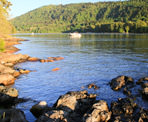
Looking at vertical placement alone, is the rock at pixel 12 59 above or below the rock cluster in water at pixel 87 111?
above

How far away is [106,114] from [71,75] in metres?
17.0

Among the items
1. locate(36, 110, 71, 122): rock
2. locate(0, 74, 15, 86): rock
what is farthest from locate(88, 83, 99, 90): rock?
locate(0, 74, 15, 86): rock

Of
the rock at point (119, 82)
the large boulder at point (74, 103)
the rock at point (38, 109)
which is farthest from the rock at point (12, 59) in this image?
the large boulder at point (74, 103)

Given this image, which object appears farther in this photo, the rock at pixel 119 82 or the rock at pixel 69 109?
the rock at pixel 119 82

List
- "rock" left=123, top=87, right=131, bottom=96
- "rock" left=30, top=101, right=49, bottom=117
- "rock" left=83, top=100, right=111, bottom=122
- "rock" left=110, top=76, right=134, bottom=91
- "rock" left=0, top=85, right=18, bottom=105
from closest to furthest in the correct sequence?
"rock" left=83, top=100, right=111, bottom=122, "rock" left=30, top=101, right=49, bottom=117, "rock" left=0, top=85, right=18, bottom=105, "rock" left=123, top=87, right=131, bottom=96, "rock" left=110, top=76, right=134, bottom=91

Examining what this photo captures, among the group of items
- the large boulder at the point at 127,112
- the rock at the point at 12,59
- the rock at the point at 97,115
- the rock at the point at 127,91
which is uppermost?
the rock at the point at 12,59

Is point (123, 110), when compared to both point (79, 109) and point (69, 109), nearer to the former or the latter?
point (79, 109)

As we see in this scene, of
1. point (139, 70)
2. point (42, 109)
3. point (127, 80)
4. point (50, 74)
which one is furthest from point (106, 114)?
point (139, 70)

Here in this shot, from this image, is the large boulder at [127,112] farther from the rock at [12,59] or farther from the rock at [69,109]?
the rock at [12,59]

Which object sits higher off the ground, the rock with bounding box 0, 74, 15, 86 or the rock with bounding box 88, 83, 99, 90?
the rock with bounding box 0, 74, 15, 86

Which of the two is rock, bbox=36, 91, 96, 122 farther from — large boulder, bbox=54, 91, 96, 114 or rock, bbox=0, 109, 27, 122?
rock, bbox=0, 109, 27, 122

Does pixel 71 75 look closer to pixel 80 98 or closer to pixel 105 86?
pixel 105 86

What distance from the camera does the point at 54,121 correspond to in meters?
12.9

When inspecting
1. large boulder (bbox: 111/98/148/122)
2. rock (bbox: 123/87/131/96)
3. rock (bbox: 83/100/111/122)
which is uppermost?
rock (bbox: 83/100/111/122)
